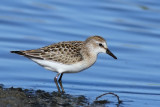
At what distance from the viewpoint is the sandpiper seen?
410 inches

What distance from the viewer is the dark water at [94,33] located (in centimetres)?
1202

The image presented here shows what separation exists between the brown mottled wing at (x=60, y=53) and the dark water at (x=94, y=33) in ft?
3.07

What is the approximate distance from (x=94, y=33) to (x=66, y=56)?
22.0 ft

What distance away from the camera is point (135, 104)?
394 inches

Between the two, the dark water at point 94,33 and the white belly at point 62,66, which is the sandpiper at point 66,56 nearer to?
the white belly at point 62,66

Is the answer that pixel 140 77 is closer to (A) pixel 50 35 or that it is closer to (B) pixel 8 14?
(A) pixel 50 35

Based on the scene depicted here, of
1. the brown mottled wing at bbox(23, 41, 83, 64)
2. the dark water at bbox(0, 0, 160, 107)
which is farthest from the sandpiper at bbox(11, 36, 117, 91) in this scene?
the dark water at bbox(0, 0, 160, 107)

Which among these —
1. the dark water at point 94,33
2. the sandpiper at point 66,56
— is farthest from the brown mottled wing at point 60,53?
the dark water at point 94,33

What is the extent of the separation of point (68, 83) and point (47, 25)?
238 inches

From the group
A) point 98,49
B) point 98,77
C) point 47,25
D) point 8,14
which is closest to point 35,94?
point 98,49

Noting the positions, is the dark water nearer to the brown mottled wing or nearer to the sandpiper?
the sandpiper

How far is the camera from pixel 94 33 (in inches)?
674

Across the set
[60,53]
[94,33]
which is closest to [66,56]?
[60,53]

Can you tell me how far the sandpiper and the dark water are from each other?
0.78 metres
